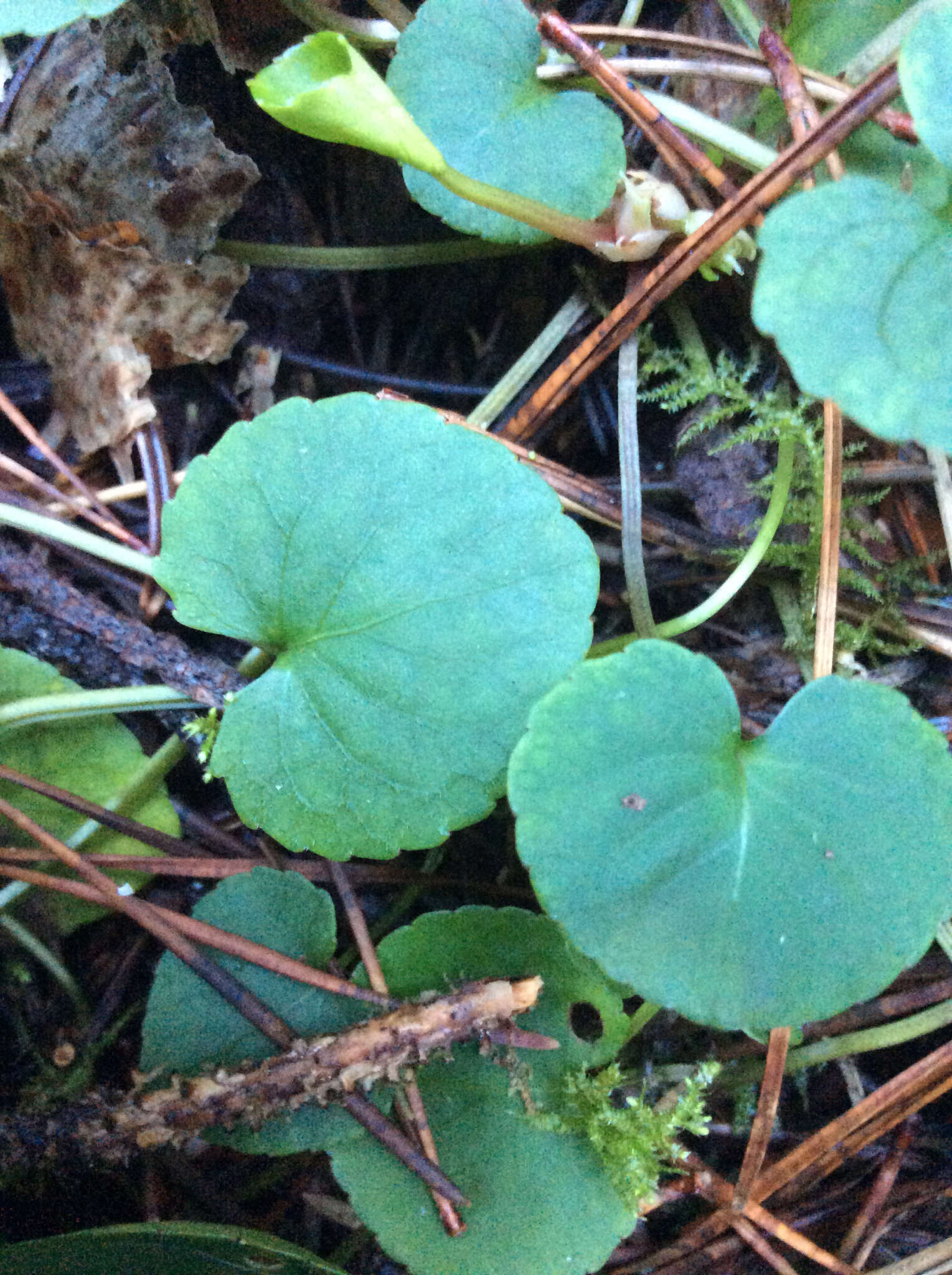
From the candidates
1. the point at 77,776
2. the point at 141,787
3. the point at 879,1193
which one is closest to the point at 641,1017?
the point at 879,1193

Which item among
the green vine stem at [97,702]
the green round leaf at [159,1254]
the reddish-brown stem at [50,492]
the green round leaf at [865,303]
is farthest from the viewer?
the reddish-brown stem at [50,492]

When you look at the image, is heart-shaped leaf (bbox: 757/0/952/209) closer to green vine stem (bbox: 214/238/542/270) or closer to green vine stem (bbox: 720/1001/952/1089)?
green vine stem (bbox: 214/238/542/270)

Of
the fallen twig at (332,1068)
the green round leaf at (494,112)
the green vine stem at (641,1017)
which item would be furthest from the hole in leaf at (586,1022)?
the green round leaf at (494,112)

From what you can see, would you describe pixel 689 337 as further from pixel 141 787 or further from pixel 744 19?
pixel 141 787

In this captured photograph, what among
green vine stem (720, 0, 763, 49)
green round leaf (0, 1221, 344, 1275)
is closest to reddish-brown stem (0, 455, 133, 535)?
green round leaf (0, 1221, 344, 1275)

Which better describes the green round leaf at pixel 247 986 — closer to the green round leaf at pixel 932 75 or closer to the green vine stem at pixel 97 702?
the green vine stem at pixel 97 702
